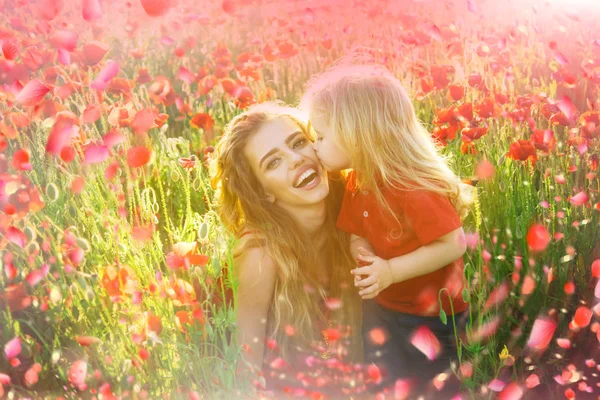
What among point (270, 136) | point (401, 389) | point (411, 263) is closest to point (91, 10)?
point (270, 136)

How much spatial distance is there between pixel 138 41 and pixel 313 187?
0.31m

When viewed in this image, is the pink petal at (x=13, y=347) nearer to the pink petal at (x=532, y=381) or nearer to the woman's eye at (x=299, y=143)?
the woman's eye at (x=299, y=143)

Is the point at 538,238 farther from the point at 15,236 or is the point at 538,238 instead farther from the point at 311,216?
the point at 15,236

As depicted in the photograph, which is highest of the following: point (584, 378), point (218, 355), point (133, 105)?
point (133, 105)

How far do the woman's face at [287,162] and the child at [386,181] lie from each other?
21 millimetres

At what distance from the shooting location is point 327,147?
29.2 inches

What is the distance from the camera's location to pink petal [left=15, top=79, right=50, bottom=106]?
0.78m

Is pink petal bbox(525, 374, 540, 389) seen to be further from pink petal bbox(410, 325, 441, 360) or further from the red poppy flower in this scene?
the red poppy flower

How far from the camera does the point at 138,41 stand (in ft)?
2.86

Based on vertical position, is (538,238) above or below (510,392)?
above

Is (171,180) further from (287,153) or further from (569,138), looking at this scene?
→ (569,138)

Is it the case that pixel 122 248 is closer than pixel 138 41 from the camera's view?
Yes

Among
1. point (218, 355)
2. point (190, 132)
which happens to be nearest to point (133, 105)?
point (190, 132)

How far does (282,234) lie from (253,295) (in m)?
0.08
